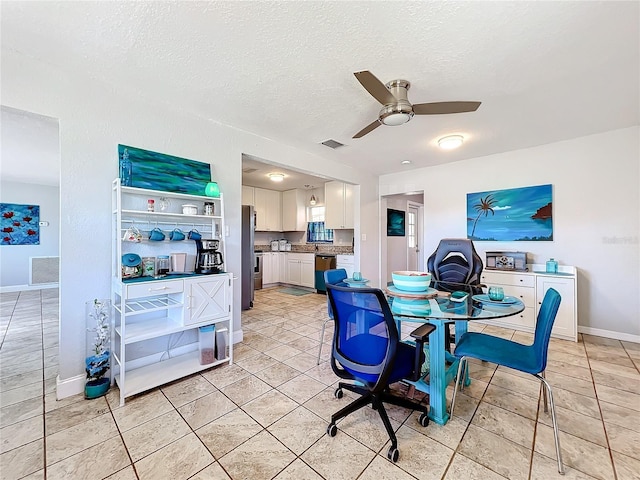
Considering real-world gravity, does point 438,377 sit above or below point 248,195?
below

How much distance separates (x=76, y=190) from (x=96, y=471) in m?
1.87

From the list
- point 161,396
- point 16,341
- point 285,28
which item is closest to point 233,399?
point 161,396

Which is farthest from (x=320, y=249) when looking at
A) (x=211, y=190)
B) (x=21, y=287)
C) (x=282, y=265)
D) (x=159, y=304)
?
(x=21, y=287)

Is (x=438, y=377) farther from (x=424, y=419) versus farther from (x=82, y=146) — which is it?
(x=82, y=146)

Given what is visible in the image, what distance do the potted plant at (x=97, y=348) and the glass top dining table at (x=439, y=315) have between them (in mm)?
2230

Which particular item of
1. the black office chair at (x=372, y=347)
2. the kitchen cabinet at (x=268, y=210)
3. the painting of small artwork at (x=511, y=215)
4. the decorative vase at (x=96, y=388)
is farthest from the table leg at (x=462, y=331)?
the kitchen cabinet at (x=268, y=210)

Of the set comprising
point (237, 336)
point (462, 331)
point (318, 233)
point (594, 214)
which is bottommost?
point (237, 336)

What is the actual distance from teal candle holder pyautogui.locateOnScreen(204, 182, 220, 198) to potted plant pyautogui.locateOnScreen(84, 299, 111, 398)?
4.03ft

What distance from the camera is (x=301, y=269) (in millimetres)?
6316

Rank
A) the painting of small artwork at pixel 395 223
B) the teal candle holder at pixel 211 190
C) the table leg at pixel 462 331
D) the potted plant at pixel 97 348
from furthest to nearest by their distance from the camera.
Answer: the painting of small artwork at pixel 395 223
the teal candle holder at pixel 211 190
the table leg at pixel 462 331
the potted plant at pixel 97 348

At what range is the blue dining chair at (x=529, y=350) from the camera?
1.50 meters

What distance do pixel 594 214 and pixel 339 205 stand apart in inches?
151

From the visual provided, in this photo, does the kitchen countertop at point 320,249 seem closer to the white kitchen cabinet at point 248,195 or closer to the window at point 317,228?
the window at point 317,228

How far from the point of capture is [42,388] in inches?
84.6
